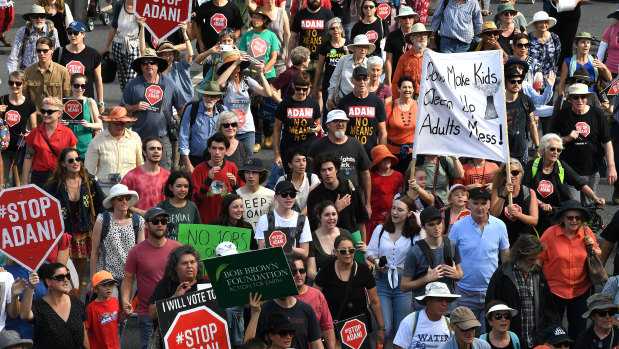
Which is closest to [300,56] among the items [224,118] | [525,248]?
[224,118]

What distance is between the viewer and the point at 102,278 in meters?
10.7

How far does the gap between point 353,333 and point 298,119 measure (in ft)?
13.0

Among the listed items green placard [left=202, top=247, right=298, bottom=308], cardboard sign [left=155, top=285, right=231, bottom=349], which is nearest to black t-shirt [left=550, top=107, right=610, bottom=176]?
green placard [left=202, top=247, right=298, bottom=308]

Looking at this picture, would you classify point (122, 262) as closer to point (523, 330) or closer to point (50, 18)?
point (523, 330)

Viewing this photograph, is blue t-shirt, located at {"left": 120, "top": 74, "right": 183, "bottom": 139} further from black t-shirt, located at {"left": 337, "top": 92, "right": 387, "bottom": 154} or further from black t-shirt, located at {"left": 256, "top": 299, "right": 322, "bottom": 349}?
black t-shirt, located at {"left": 256, "top": 299, "right": 322, "bottom": 349}

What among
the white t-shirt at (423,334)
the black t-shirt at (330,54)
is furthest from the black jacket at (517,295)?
the black t-shirt at (330,54)

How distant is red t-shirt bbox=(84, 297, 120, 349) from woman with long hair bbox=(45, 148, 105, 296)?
5.91ft

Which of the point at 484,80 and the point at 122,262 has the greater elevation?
the point at 484,80

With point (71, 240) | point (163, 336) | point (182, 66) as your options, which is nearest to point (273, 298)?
point (163, 336)

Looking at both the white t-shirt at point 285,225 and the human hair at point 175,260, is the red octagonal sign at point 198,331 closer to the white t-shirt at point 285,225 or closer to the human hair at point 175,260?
the human hair at point 175,260

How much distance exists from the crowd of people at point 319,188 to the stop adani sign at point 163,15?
0.36 metres

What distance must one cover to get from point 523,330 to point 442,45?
7.76 m

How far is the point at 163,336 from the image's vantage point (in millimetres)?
Answer: 9789

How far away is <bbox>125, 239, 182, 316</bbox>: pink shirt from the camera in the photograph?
1101 cm
